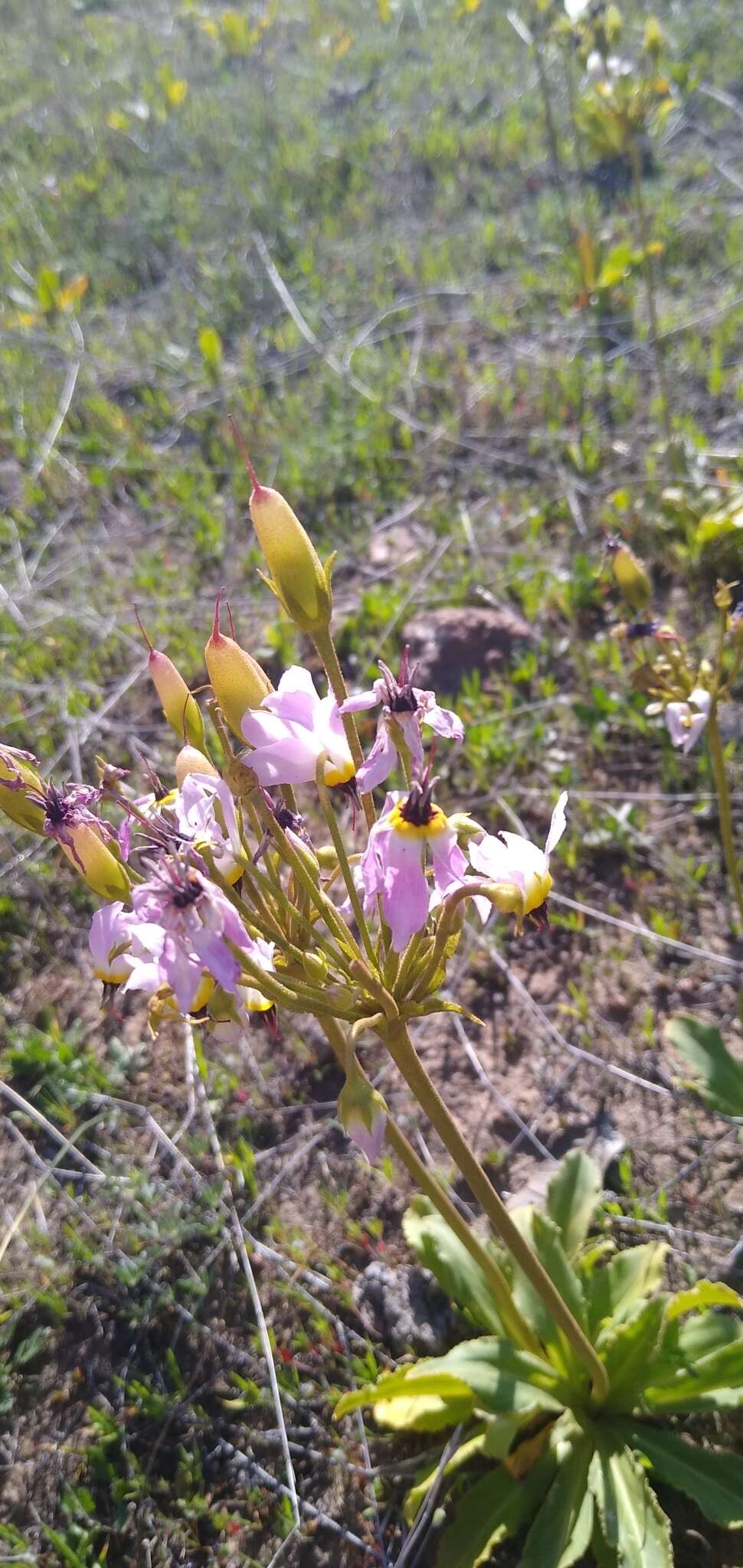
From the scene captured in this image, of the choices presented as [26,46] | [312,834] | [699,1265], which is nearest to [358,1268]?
[699,1265]

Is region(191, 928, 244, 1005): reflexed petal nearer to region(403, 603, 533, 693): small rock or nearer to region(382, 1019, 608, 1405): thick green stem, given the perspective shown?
region(382, 1019, 608, 1405): thick green stem

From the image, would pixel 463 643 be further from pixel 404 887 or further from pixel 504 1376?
pixel 404 887

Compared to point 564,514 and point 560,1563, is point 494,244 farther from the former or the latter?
point 560,1563

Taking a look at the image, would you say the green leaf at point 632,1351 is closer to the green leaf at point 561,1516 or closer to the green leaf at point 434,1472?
the green leaf at point 561,1516

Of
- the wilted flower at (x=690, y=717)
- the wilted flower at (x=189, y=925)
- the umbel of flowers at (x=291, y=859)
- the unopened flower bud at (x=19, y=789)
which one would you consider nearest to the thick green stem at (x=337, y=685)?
the umbel of flowers at (x=291, y=859)

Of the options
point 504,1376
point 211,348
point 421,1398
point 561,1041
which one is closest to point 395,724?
point 504,1376

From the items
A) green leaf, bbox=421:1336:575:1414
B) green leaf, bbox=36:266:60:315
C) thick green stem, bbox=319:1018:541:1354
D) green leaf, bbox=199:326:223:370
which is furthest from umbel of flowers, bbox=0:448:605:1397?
green leaf, bbox=36:266:60:315
